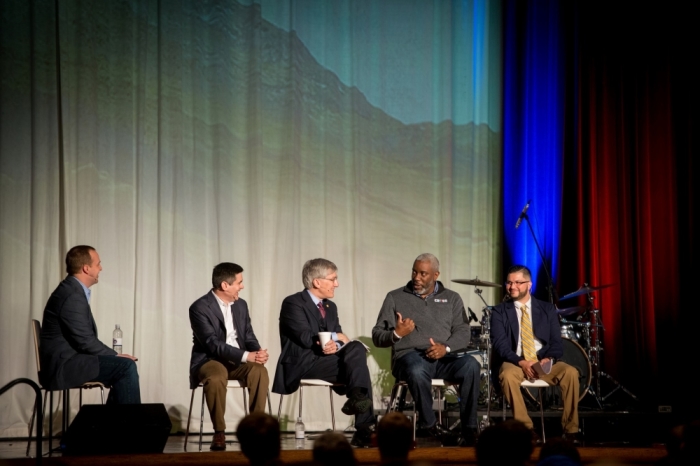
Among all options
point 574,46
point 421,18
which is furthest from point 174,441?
point 574,46

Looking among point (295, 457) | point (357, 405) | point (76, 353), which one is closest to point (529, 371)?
point (357, 405)

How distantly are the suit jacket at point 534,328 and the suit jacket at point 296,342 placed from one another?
117 centimetres

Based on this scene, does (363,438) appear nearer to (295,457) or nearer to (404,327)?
(295,457)

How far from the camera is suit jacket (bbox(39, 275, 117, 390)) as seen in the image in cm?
488

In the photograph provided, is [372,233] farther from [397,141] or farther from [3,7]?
[3,7]

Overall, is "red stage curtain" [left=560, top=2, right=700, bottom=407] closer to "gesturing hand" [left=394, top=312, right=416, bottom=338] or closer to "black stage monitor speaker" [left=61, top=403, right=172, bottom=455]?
"gesturing hand" [left=394, top=312, right=416, bottom=338]

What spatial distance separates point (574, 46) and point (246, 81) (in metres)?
2.70

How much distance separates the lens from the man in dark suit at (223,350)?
506 cm

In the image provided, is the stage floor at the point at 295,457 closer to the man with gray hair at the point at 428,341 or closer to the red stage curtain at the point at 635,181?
the man with gray hair at the point at 428,341

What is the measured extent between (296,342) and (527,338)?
1.54m

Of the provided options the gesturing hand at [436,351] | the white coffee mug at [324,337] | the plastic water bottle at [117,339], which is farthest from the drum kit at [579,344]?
the plastic water bottle at [117,339]

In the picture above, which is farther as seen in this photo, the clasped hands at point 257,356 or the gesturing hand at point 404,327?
the gesturing hand at point 404,327

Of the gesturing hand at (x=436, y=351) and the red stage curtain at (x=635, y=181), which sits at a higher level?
the red stage curtain at (x=635, y=181)

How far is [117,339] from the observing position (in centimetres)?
601
